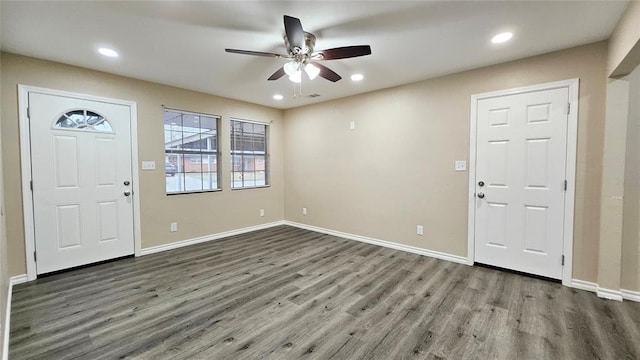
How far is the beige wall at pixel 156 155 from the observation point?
9.65ft

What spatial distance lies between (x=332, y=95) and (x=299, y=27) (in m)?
2.63

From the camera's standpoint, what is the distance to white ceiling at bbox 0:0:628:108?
2.08 meters

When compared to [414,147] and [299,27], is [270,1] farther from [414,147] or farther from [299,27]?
[414,147]

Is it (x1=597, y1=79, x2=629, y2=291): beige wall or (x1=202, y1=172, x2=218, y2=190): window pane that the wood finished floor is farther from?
(x1=202, y1=172, x2=218, y2=190): window pane

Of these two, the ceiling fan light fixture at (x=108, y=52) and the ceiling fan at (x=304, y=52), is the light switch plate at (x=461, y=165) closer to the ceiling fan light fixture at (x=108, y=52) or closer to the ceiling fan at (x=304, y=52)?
the ceiling fan at (x=304, y=52)

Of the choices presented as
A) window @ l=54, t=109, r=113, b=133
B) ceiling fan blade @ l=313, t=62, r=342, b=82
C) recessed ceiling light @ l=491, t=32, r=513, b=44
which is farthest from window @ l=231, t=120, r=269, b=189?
recessed ceiling light @ l=491, t=32, r=513, b=44

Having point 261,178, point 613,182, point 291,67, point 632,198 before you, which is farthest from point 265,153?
point 632,198

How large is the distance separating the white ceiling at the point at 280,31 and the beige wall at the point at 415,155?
0.27 meters

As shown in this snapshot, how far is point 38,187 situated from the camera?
310 centimetres

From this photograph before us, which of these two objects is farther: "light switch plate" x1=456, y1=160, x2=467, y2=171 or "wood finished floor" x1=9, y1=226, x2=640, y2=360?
"light switch plate" x1=456, y1=160, x2=467, y2=171

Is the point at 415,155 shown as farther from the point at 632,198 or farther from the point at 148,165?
the point at 148,165

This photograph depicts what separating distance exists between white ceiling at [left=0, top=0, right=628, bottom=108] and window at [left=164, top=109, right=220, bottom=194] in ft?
3.35

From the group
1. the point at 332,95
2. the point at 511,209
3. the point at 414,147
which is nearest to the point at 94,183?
the point at 332,95

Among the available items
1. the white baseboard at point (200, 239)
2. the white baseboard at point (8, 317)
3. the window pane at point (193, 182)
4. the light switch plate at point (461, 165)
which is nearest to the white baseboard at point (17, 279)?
the white baseboard at point (8, 317)
